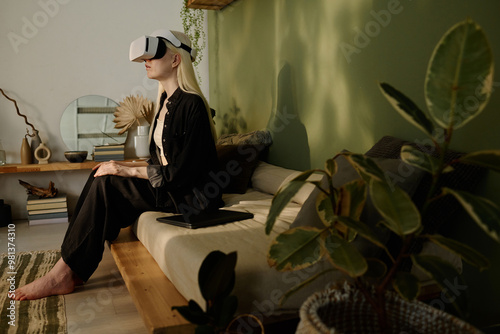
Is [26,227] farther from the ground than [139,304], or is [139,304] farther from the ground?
[139,304]

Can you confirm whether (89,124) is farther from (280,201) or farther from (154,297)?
(280,201)

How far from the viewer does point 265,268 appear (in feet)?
4.98

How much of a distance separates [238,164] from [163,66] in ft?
2.90

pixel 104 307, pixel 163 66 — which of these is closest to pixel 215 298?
pixel 104 307

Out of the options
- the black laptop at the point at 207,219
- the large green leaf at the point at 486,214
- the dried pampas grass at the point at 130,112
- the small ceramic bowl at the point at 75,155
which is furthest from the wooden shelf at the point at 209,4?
the large green leaf at the point at 486,214

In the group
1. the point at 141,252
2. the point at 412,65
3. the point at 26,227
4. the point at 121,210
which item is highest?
the point at 412,65

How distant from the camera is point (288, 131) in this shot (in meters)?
3.25

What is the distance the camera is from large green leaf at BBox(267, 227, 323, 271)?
1.23 metres

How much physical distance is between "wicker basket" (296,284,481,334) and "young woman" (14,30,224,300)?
4.07 feet

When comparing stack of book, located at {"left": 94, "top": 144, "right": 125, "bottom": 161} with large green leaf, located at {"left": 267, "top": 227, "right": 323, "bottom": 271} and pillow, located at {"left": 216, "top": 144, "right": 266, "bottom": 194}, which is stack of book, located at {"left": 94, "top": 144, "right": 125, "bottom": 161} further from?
large green leaf, located at {"left": 267, "top": 227, "right": 323, "bottom": 271}

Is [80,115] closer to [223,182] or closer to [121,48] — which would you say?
[121,48]

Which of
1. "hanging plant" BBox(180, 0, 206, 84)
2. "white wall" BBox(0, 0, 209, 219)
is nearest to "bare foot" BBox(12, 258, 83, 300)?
"white wall" BBox(0, 0, 209, 219)

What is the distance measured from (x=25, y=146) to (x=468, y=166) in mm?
3943

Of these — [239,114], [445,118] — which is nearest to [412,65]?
[445,118]
